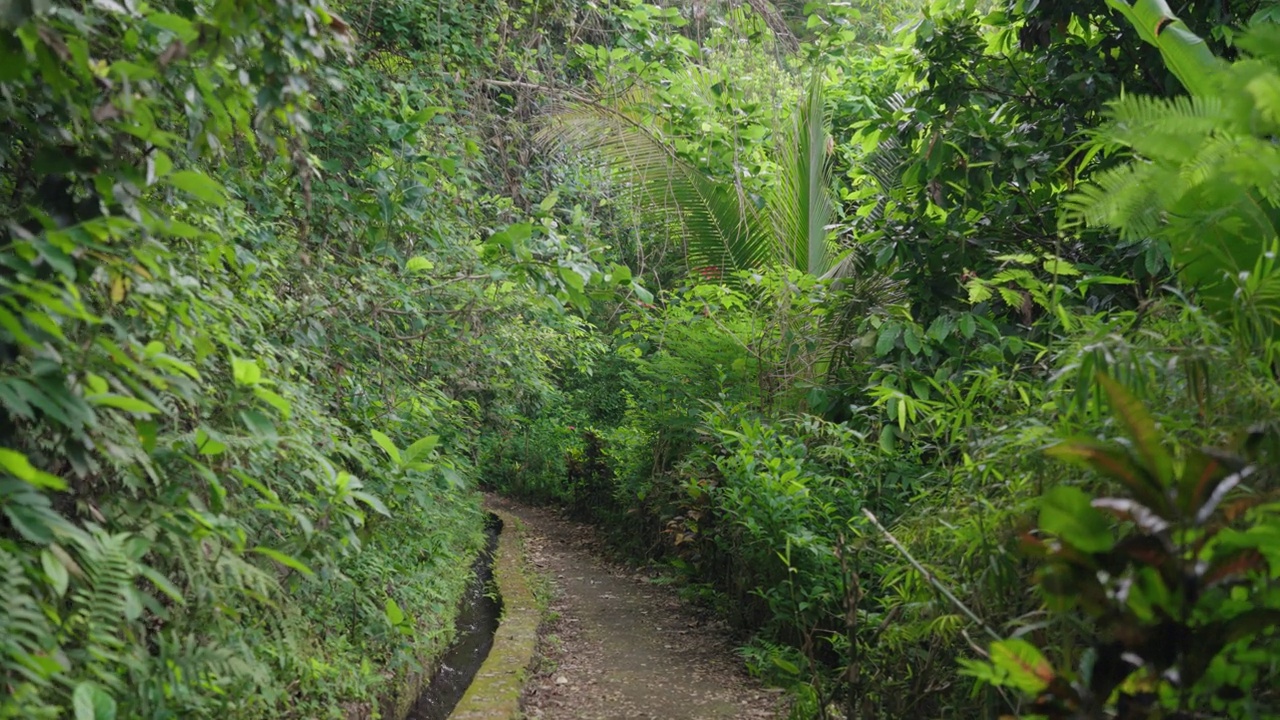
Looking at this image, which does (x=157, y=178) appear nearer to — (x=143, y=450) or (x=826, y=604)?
(x=143, y=450)

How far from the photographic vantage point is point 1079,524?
1.74m

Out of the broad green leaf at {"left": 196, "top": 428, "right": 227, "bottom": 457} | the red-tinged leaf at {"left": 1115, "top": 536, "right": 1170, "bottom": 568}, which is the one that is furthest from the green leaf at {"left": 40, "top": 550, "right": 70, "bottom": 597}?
the red-tinged leaf at {"left": 1115, "top": 536, "right": 1170, "bottom": 568}

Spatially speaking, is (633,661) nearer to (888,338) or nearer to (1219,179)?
(888,338)


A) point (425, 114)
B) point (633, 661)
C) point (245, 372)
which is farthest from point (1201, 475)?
point (633, 661)

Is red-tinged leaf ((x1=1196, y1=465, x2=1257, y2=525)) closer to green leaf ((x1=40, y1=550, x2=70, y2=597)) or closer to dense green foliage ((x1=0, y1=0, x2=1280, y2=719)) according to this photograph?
Result: dense green foliage ((x1=0, y1=0, x2=1280, y2=719))

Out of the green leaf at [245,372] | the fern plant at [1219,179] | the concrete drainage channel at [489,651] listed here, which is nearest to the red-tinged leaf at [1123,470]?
the fern plant at [1219,179]

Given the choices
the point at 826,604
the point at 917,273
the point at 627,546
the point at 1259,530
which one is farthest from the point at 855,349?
the point at 627,546

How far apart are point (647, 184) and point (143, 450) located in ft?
17.5

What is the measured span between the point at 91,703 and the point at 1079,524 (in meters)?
2.17

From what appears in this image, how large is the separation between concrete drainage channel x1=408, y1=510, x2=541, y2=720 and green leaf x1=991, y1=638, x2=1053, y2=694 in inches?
129

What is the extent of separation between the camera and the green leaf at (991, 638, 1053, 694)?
173 centimetres

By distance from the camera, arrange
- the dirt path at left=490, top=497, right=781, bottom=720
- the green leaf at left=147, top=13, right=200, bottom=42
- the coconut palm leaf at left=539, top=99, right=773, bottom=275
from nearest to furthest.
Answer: the green leaf at left=147, top=13, right=200, bottom=42 < the dirt path at left=490, top=497, right=781, bottom=720 < the coconut palm leaf at left=539, top=99, right=773, bottom=275

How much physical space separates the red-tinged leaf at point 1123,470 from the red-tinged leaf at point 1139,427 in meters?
0.02

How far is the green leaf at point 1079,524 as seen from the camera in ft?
5.69
